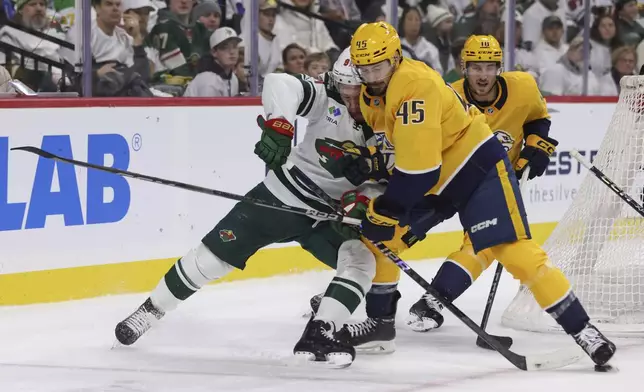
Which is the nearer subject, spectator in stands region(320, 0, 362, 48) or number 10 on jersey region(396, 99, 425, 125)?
number 10 on jersey region(396, 99, 425, 125)

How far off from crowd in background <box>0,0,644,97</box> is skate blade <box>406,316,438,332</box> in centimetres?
172

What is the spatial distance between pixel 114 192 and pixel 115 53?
0.70 m

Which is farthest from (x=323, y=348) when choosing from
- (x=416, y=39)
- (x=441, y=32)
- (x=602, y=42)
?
(x=602, y=42)

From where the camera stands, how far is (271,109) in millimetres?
3752

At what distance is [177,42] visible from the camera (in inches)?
223

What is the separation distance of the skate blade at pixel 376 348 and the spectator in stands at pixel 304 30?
2478 millimetres

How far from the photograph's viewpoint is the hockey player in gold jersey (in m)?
4.42

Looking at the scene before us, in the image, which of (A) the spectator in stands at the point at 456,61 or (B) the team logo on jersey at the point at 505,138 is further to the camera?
(A) the spectator in stands at the point at 456,61

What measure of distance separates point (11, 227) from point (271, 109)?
1.42m

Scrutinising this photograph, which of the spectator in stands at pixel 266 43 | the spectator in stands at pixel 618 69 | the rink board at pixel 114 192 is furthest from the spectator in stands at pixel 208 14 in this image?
the spectator in stands at pixel 618 69

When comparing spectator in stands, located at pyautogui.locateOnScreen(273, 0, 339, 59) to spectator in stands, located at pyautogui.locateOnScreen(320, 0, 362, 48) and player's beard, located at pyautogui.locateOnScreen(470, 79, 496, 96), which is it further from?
player's beard, located at pyautogui.locateOnScreen(470, 79, 496, 96)

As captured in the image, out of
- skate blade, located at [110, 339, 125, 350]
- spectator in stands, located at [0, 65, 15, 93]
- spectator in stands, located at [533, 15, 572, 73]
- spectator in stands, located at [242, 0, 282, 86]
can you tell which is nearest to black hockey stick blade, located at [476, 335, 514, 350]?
skate blade, located at [110, 339, 125, 350]

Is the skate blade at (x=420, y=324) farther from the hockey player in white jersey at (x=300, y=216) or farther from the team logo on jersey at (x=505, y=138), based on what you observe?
the team logo on jersey at (x=505, y=138)

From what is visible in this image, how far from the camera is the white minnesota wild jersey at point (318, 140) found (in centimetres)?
393
